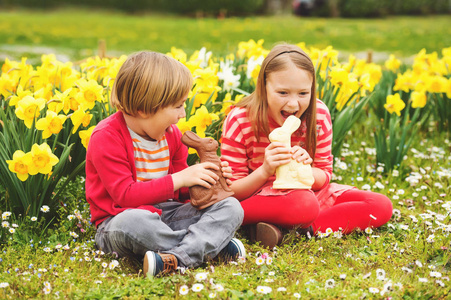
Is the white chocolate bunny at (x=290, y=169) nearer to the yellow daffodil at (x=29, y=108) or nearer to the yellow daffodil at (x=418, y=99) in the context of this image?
the yellow daffodil at (x=29, y=108)

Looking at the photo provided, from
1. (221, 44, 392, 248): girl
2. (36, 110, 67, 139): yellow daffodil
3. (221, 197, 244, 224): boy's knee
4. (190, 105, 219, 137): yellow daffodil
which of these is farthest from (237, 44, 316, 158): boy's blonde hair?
(36, 110, 67, 139): yellow daffodil

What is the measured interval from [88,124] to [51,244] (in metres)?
0.64

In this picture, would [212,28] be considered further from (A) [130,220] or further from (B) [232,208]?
(A) [130,220]

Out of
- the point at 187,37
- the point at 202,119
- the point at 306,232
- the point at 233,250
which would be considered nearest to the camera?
the point at 233,250

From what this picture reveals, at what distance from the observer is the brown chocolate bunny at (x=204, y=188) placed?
2207mm

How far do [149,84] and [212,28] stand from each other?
12.6 meters

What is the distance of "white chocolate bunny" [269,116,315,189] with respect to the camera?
7.54 feet

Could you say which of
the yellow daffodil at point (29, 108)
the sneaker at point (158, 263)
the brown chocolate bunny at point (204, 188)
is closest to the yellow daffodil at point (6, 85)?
the yellow daffodil at point (29, 108)

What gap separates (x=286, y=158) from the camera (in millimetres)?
2299

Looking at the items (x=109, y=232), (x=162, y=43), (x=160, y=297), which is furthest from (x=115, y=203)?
(x=162, y=43)

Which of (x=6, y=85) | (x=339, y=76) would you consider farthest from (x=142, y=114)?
(x=339, y=76)

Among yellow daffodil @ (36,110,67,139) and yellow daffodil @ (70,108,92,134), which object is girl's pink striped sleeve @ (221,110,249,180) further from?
yellow daffodil @ (36,110,67,139)

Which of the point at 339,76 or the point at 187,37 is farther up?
the point at 339,76

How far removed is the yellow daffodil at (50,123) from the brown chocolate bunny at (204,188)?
59 centimetres
